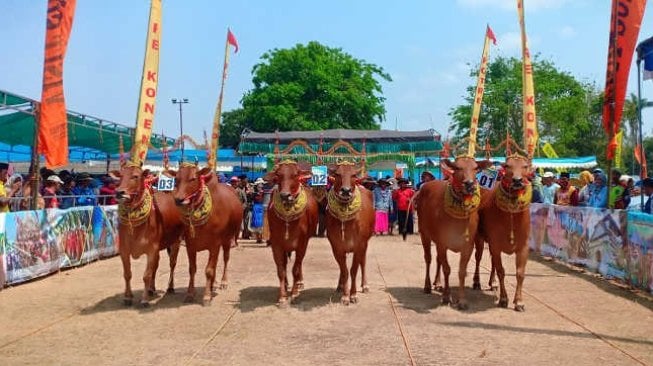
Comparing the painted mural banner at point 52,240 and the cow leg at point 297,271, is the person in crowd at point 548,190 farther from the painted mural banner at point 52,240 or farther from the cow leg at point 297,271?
the painted mural banner at point 52,240

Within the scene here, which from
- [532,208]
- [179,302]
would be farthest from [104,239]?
[532,208]

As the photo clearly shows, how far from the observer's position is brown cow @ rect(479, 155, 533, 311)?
887 cm

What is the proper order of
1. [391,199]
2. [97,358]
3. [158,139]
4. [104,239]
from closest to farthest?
[97,358] → [104,239] → [391,199] → [158,139]

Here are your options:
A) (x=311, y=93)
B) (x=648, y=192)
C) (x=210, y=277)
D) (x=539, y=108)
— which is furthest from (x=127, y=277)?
(x=539, y=108)

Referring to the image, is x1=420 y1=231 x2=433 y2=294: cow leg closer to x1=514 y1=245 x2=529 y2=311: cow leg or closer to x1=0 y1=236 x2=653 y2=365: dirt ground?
x1=0 y1=236 x2=653 y2=365: dirt ground

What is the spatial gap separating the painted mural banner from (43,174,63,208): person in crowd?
478 mm

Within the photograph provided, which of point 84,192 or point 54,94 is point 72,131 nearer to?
point 84,192

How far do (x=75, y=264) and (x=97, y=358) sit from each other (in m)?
7.61

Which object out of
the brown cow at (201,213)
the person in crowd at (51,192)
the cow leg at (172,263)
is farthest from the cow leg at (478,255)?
the person in crowd at (51,192)

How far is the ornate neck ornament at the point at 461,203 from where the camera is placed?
9102mm

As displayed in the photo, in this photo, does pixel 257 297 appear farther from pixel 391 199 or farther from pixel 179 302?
pixel 391 199

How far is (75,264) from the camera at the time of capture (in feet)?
44.4

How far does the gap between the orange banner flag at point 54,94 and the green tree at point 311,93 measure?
35.6 meters

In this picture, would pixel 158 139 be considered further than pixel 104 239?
Yes
